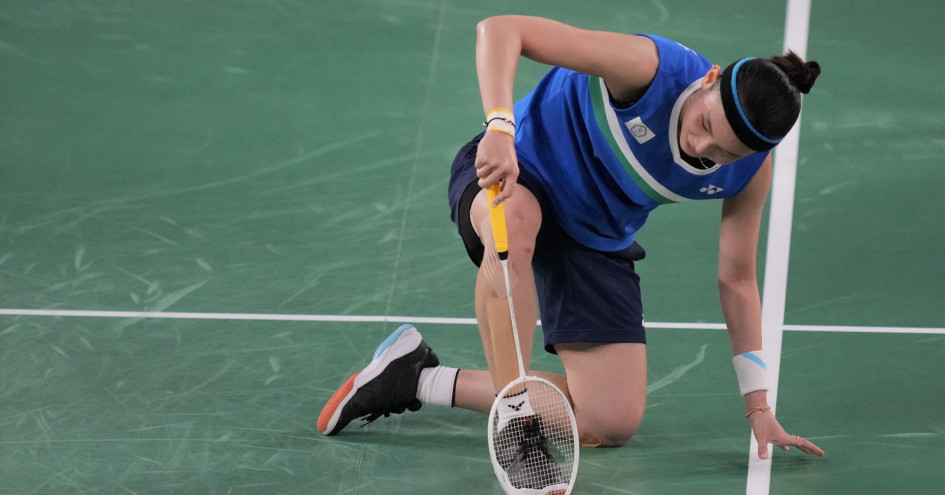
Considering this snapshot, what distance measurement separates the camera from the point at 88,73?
5875mm

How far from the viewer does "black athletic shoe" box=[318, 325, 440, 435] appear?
3.64 meters

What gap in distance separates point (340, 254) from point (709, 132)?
2056mm

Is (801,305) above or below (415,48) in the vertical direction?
below

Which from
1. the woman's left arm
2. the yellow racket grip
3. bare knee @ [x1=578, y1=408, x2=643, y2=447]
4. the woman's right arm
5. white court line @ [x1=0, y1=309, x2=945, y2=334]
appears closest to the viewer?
the woman's right arm

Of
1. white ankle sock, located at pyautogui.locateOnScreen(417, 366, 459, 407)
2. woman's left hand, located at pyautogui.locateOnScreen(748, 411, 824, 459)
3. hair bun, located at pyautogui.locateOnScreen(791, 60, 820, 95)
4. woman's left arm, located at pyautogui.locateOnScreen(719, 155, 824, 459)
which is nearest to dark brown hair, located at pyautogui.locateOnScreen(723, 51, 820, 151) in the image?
hair bun, located at pyautogui.locateOnScreen(791, 60, 820, 95)

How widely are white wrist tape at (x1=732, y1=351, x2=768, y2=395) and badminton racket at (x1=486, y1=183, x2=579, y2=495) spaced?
1.87ft

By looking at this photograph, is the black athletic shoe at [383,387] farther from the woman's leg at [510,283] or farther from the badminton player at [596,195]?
the woman's leg at [510,283]

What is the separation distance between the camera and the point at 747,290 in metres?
3.50

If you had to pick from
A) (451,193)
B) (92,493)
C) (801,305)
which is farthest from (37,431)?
(801,305)

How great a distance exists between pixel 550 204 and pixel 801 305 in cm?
140

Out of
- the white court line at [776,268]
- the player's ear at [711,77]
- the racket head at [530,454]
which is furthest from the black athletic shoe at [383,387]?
the player's ear at [711,77]

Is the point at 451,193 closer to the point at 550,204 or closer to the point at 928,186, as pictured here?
the point at 550,204

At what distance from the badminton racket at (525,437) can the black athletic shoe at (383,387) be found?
44cm

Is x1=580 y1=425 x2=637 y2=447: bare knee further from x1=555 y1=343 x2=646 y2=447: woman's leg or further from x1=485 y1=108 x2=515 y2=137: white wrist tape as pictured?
x1=485 y1=108 x2=515 y2=137: white wrist tape
